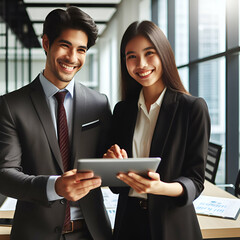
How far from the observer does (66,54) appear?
135 cm

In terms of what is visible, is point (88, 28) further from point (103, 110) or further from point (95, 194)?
point (95, 194)

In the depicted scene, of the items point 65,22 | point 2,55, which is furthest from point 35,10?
point 65,22

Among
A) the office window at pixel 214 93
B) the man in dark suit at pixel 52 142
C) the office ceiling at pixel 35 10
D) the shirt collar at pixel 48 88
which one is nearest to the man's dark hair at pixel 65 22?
the man in dark suit at pixel 52 142

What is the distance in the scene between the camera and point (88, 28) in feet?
4.48

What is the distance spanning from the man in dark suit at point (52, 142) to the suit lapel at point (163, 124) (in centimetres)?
25

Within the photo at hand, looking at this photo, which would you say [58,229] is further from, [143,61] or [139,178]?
[143,61]

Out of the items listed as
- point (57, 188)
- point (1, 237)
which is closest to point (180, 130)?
point (57, 188)

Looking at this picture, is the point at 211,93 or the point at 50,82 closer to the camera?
the point at 50,82

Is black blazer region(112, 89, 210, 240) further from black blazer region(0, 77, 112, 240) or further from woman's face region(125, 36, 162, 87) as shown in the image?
black blazer region(0, 77, 112, 240)

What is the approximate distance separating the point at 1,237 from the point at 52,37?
899 mm

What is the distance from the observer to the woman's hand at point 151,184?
111 cm

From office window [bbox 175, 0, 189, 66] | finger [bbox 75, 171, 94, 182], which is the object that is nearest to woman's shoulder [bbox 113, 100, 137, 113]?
finger [bbox 75, 171, 94, 182]

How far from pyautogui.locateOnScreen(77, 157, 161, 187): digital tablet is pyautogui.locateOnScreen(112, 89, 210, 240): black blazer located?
0.58ft

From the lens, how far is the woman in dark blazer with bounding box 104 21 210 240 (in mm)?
1230
